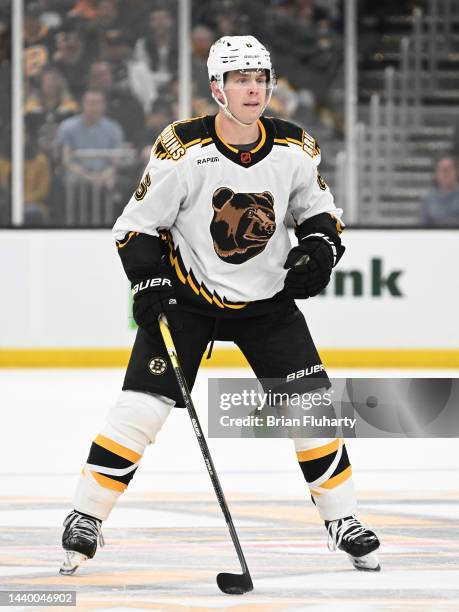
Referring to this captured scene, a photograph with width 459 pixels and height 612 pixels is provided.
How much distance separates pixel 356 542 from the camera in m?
4.02

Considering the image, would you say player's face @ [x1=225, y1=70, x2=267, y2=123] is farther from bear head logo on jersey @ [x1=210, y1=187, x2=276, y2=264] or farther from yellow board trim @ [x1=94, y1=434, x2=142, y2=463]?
yellow board trim @ [x1=94, y1=434, x2=142, y2=463]

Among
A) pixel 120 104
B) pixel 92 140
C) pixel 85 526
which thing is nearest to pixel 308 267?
pixel 85 526

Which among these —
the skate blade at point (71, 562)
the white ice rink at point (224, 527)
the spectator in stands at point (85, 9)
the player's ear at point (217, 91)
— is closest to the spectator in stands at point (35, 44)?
the spectator in stands at point (85, 9)

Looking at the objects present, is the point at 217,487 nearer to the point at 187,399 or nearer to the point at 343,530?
the point at 187,399

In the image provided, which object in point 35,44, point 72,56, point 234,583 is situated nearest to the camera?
point 234,583

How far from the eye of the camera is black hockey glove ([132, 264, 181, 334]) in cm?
405

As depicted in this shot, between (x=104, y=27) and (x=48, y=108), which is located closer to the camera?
(x=48, y=108)

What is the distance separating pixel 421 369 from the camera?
984 cm

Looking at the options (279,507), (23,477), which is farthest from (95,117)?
(279,507)

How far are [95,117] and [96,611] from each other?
790cm

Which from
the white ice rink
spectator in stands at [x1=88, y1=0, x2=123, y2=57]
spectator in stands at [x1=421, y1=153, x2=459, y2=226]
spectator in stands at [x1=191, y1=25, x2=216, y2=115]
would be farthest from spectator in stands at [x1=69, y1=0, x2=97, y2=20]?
the white ice rink

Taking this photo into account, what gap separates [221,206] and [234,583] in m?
0.93

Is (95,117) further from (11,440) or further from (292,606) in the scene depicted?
(292,606)

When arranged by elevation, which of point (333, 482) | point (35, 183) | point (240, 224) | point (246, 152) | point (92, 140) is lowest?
point (333, 482)
